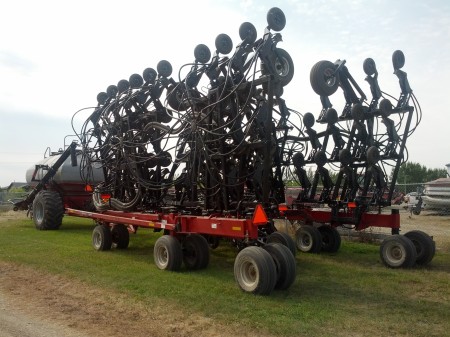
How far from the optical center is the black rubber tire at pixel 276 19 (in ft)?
26.2

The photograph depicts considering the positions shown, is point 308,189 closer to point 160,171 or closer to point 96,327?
point 160,171

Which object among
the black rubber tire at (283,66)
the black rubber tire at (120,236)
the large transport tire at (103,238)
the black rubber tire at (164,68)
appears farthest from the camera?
the black rubber tire at (120,236)

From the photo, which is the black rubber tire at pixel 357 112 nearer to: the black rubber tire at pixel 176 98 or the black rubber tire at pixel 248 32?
the black rubber tire at pixel 248 32

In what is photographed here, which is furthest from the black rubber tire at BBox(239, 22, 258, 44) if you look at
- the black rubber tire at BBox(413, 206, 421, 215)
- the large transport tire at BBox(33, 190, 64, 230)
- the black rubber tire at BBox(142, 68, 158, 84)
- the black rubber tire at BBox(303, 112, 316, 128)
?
the black rubber tire at BBox(413, 206, 421, 215)

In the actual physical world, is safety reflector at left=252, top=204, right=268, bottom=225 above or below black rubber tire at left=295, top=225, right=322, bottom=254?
above

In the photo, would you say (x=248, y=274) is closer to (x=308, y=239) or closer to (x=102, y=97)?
(x=308, y=239)

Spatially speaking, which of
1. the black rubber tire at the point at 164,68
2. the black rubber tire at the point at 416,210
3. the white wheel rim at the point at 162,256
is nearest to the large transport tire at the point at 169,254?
the white wheel rim at the point at 162,256

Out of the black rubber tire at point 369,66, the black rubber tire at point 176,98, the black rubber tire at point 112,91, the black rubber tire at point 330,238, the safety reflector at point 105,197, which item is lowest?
the black rubber tire at point 330,238

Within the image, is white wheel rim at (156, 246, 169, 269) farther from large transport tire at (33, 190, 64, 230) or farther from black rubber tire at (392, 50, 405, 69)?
large transport tire at (33, 190, 64, 230)

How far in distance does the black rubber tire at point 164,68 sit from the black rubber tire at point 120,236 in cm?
396

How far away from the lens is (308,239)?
11719 millimetres

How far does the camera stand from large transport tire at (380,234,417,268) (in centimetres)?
923

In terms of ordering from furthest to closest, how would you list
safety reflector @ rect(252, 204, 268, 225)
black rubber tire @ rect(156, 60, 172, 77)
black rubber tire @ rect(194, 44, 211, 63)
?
black rubber tire @ rect(156, 60, 172, 77) < black rubber tire @ rect(194, 44, 211, 63) < safety reflector @ rect(252, 204, 268, 225)

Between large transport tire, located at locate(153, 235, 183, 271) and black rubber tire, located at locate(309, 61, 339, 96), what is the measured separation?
15.2 feet
